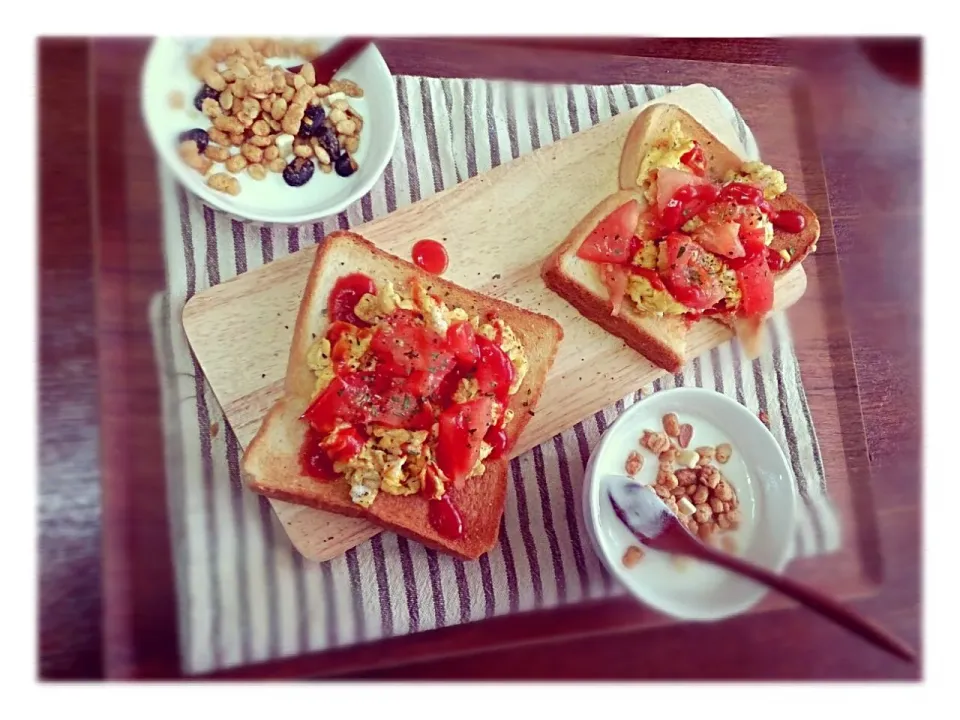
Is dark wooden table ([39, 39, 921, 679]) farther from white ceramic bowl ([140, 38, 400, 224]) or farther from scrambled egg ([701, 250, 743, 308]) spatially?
scrambled egg ([701, 250, 743, 308])

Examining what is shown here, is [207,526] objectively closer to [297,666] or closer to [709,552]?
[297,666]

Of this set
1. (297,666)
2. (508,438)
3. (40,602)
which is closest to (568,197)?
(508,438)

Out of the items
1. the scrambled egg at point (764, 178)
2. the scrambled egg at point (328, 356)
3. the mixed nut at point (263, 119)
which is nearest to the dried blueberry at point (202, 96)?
the mixed nut at point (263, 119)

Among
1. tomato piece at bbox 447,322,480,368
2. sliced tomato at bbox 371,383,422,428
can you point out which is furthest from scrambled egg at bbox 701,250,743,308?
sliced tomato at bbox 371,383,422,428

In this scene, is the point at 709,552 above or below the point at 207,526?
below

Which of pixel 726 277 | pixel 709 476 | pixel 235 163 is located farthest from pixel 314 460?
pixel 726 277

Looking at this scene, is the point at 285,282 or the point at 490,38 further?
the point at 490,38

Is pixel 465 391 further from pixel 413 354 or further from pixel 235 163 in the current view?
pixel 235 163

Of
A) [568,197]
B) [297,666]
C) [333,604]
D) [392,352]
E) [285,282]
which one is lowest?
[297,666]

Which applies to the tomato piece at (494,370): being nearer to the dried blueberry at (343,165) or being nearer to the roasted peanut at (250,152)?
the dried blueberry at (343,165)
